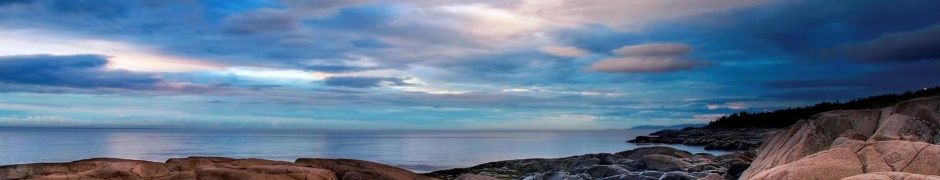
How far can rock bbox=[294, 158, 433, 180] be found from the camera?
21.8 meters

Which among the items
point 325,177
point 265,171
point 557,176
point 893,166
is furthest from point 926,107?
point 265,171

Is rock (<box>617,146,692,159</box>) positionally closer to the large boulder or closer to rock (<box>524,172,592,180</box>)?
rock (<box>524,172,592,180</box>)

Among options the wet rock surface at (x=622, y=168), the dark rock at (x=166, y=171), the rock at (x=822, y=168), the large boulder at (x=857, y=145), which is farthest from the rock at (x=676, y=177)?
the dark rock at (x=166, y=171)

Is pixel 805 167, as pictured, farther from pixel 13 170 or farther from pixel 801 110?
pixel 801 110

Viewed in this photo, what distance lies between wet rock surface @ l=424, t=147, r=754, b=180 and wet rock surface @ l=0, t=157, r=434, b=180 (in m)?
4.96

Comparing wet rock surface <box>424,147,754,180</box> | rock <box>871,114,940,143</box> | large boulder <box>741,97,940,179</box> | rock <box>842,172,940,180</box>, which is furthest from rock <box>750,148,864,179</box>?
wet rock surface <box>424,147,754,180</box>

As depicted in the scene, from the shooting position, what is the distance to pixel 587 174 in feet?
84.3

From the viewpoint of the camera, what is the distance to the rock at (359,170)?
71.4 feet

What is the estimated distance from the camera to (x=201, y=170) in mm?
19031

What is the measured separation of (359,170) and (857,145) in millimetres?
15258

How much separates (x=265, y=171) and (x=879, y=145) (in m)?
16.0

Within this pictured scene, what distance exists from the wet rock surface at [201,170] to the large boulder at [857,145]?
12.6 m

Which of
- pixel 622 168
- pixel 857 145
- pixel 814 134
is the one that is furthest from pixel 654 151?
pixel 857 145

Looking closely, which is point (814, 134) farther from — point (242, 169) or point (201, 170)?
point (201, 170)
